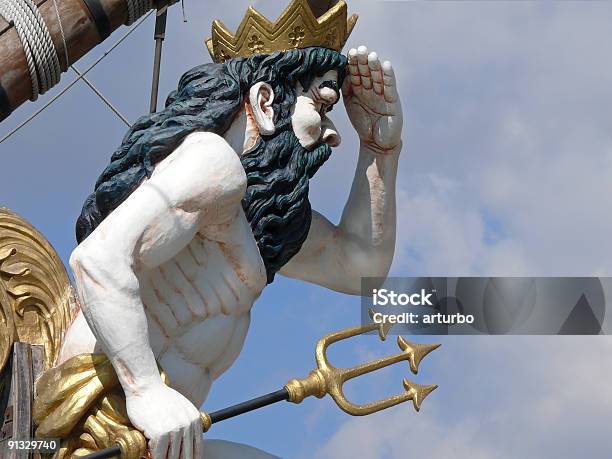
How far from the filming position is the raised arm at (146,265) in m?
4.65

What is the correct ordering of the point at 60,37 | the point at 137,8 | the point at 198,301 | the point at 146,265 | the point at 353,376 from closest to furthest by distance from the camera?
the point at 146,265
the point at 198,301
the point at 353,376
the point at 60,37
the point at 137,8

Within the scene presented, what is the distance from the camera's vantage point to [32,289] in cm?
520

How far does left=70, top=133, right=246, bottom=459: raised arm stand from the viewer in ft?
15.3

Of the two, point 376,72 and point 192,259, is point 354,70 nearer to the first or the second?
point 376,72

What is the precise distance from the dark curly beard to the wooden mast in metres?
0.80

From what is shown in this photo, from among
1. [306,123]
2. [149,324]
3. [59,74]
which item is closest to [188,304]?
[149,324]

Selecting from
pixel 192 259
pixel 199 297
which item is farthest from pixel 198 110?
pixel 199 297

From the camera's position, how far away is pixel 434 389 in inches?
207

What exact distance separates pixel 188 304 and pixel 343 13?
1.05m

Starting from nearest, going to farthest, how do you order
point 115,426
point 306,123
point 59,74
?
point 115,426 < point 306,123 < point 59,74

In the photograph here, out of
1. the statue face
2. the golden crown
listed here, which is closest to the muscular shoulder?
the statue face

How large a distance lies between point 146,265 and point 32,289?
21.2 inches

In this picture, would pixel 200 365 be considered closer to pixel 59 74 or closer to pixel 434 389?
pixel 434 389

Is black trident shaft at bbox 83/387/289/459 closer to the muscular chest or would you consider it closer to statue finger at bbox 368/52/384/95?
the muscular chest
